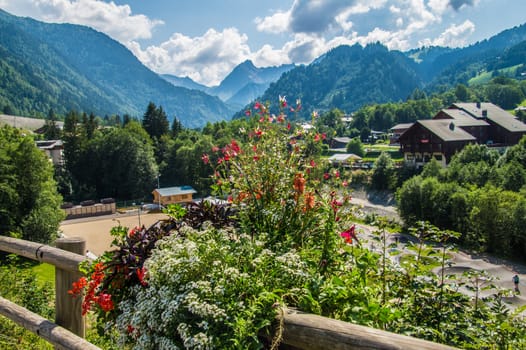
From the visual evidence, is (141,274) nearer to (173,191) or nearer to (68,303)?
(68,303)

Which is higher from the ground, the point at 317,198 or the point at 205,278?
the point at 317,198

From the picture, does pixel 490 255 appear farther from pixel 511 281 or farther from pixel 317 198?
pixel 317 198

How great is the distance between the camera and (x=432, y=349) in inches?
51.7

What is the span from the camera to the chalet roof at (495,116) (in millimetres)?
57188

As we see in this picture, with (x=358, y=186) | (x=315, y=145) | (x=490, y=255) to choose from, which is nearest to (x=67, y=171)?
(x=358, y=186)

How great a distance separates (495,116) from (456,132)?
15898mm

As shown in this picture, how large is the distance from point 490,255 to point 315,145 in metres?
26.1

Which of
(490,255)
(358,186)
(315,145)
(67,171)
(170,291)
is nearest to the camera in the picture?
(170,291)

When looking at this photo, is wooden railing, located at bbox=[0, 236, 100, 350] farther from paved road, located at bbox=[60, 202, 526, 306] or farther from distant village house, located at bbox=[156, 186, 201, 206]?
distant village house, located at bbox=[156, 186, 201, 206]

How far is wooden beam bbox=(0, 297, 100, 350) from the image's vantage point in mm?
2434

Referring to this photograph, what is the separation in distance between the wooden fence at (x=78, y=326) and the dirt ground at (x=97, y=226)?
2385cm

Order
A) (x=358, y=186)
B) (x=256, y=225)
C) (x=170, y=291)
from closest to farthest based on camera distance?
(x=170, y=291) → (x=256, y=225) → (x=358, y=186)

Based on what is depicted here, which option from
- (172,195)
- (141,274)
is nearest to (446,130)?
(172,195)

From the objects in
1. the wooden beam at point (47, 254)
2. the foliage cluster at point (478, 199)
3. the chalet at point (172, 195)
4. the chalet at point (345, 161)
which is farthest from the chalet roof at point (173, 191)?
the wooden beam at point (47, 254)
